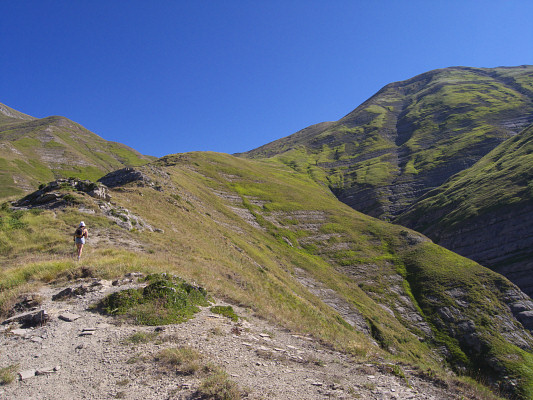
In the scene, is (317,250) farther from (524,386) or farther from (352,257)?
(524,386)

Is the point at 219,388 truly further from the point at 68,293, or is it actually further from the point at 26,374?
the point at 68,293

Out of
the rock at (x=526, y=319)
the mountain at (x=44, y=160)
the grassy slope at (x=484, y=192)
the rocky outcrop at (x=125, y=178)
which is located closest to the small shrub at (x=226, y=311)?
the rocky outcrop at (x=125, y=178)

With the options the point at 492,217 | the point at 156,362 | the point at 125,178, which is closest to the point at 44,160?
the point at 125,178

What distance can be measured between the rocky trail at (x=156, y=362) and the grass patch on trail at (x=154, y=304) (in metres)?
0.42

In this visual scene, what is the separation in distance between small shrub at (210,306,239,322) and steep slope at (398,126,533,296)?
277 feet

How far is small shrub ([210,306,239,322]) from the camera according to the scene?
13.1 meters

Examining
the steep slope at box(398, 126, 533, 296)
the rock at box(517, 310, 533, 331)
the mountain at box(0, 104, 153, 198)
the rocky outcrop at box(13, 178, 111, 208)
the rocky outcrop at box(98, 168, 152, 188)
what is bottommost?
the rock at box(517, 310, 533, 331)

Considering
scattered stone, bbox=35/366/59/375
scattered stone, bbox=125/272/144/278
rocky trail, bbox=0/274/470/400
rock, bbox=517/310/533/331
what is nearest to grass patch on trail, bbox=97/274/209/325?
rocky trail, bbox=0/274/470/400

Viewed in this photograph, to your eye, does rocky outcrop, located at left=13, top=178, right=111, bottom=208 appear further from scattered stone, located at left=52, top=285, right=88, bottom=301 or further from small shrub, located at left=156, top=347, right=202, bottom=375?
small shrub, located at left=156, top=347, right=202, bottom=375

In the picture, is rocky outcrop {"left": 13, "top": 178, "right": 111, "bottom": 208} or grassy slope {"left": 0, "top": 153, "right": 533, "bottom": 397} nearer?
grassy slope {"left": 0, "top": 153, "right": 533, "bottom": 397}

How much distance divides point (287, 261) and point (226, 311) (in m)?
40.3

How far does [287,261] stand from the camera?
53.0 metres

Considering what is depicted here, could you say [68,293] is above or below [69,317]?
above

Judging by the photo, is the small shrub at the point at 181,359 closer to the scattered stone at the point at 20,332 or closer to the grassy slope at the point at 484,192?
the scattered stone at the point at 20,332
